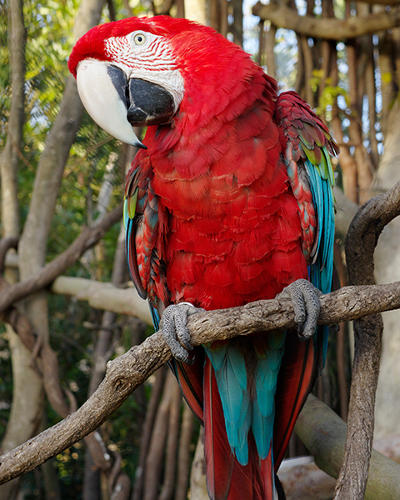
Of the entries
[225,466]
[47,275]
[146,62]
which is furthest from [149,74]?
[47,275]

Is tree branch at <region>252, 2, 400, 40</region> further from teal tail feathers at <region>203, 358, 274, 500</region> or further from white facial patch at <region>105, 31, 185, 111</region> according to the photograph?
teal tail feathers at <region>203, 358, 274, 500</region>

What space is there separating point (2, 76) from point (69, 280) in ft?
2.56

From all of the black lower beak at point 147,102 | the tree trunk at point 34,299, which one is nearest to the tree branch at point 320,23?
the tree trunk at point 34,299

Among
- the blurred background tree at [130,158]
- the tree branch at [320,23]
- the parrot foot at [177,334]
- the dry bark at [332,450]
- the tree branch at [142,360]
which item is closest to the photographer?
Answer: the tree branch at [142,360]

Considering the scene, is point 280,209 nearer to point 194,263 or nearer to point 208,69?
point 194,263

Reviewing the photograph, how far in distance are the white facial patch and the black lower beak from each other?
13 mm

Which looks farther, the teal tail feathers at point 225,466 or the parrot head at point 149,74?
the teal tail feathers at point 225,466

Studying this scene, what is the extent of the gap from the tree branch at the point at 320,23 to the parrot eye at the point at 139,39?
132 centimetres

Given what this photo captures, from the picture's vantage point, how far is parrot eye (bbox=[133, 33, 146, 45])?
1.18m

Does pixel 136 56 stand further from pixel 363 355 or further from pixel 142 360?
pixel 363 355

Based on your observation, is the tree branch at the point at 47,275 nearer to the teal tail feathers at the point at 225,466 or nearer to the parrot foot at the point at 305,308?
the teal tail feathers at the point at 225,466

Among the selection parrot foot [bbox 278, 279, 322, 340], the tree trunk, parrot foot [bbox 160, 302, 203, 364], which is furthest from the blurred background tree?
parrot foot [bbox 160, 302, 203, 364]

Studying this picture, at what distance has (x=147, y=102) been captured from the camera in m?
1.14

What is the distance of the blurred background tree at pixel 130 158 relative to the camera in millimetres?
1840
